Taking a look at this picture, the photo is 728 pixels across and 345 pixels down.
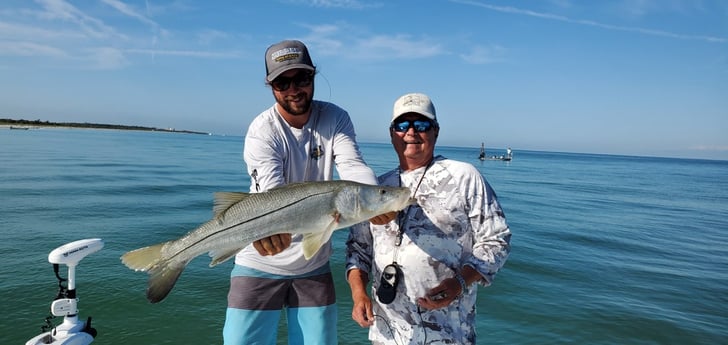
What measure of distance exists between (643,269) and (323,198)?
453 inches

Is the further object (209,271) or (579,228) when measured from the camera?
(579,228)

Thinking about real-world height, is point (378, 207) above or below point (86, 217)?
above

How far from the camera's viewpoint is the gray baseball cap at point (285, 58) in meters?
3.11

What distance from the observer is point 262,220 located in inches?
113

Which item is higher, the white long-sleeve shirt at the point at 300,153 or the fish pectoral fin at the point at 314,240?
the white long-sleeve shirt at the point at 300,153

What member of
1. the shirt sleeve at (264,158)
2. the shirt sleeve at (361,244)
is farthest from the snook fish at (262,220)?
the shirt sleeve at (361,244)

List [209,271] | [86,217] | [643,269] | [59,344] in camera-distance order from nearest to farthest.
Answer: [59,344]
[209,271]
[643,269]
[86,217]

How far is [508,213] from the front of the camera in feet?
60.1

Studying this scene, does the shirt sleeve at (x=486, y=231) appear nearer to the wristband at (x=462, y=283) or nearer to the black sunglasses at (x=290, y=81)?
the wristband at (x=462, y=283)

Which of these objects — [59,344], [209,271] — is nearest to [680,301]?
[209,271]

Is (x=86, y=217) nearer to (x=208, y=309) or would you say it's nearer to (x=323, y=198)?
(x=208, y=309)

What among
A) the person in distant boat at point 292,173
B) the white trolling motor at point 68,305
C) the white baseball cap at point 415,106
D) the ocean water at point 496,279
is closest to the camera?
the white baseball cap at point 415,106

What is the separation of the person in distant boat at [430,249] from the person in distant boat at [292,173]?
424 millimetres

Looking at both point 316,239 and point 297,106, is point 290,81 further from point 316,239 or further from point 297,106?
point 316,239
